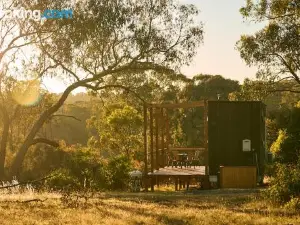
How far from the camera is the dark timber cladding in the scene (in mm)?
21375

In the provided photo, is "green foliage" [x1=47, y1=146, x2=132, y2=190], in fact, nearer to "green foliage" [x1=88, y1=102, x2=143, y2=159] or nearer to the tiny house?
the tiny house

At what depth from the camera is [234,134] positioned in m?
21.6

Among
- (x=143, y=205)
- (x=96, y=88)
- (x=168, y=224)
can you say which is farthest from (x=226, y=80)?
(x=168, y=224)

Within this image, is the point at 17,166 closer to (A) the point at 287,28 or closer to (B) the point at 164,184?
(B) the point at 164,184

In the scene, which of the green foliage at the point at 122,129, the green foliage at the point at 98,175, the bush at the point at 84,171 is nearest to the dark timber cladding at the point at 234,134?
the green foliage at the point at 98,175

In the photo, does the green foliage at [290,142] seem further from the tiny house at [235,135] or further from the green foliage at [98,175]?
the green foliage at [98,175]

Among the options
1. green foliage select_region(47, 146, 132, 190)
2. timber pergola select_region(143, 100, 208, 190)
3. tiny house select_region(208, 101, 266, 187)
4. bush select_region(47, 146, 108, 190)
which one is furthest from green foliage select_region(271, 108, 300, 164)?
bush select_region(47, 146, 108, 190)

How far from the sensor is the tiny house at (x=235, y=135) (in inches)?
840

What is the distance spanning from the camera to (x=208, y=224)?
31.4 feet

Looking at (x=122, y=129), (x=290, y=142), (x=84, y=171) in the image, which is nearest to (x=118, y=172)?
(x=84, y=171)

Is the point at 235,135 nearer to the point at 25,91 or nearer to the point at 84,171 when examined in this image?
the point at 84,171

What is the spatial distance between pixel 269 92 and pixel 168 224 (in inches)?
730

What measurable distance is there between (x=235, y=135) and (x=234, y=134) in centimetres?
7

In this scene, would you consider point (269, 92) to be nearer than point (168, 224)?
No
